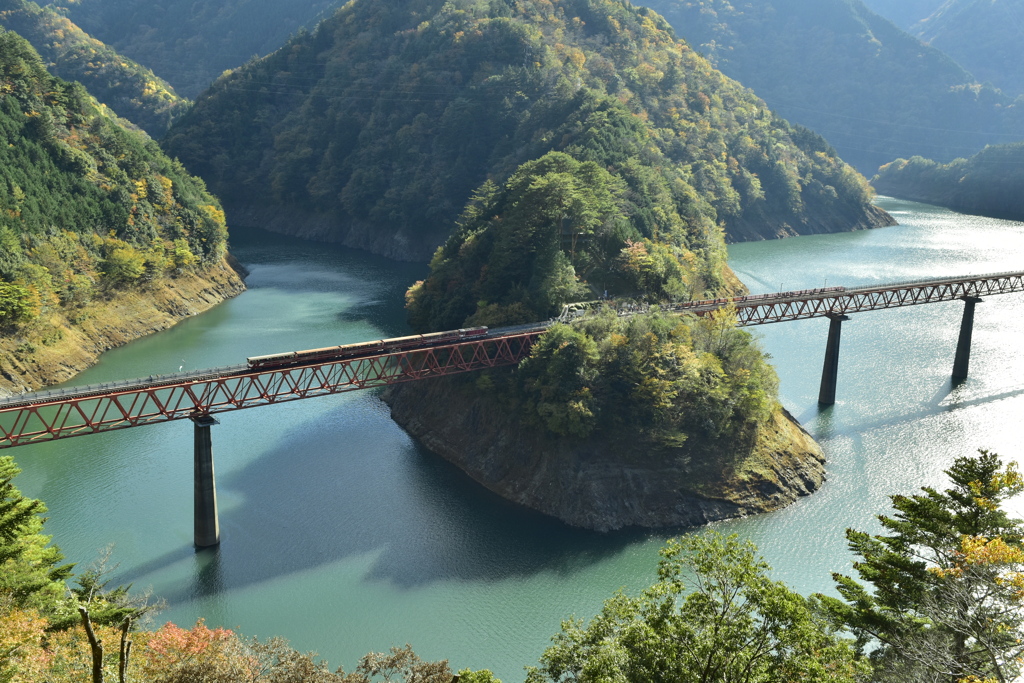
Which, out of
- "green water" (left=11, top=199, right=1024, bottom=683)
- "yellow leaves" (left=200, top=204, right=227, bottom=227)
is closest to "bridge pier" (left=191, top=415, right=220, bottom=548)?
"green water" (left=11, top=199, right=1024, bottom=683)

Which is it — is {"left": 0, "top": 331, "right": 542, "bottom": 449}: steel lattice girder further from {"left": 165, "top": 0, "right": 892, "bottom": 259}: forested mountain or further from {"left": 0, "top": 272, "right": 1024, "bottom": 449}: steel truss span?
{"left": 165, "top": 0, "right": 892, "bottom": 259}: forested mountain

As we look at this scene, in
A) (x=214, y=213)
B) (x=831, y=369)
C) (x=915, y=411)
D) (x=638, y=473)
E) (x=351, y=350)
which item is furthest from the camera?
(x=214, y=213)

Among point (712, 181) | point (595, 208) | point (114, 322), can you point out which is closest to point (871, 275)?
point (712, 181)

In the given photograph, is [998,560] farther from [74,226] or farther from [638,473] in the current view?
[74,226]

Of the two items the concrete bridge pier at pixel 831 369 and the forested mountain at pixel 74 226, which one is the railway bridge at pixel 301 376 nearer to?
the concrete bridge pier at pixel 831 369

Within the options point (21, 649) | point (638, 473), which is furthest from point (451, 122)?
point (21, 649)

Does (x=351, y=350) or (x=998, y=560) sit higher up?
(x=998, y=560)
